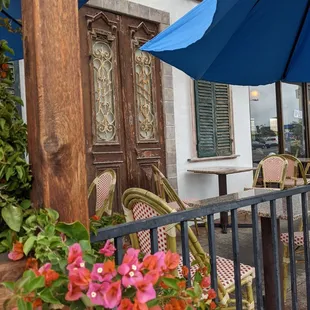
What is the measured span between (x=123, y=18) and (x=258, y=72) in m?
2.32

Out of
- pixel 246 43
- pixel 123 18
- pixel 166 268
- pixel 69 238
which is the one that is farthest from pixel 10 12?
pixel 123 18

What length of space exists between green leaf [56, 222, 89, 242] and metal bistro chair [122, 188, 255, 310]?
2.05ft

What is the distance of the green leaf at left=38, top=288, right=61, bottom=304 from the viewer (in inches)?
32.3

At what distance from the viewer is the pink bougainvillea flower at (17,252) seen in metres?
0.96

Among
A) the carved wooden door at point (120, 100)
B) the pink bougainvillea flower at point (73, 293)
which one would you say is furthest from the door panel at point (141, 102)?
the pink bougainvillea flower at point (73, 293)

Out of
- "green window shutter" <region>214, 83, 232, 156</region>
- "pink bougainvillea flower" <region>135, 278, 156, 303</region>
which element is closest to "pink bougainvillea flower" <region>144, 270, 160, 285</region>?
"pink bougainvillea flower" <region>135, 278, 156, 303</region>

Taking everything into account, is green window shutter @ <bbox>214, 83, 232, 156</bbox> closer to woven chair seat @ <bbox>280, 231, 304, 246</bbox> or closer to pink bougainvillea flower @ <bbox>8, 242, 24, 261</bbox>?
woven chair seat @ <bbox>280, 231, 304, 246</bbox>

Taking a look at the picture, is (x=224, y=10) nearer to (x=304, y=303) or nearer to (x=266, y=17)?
(x=266, y=17)

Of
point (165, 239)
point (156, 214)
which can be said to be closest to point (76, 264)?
point (156, 214)

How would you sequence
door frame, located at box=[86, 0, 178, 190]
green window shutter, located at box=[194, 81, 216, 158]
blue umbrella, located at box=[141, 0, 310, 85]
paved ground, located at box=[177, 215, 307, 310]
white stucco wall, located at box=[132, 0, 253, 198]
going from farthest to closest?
green window shutter, located at box=[194, 81, 216, 158], white stucco wall, located at box=[132, 0, 253, 198], door frame, located at box=[86, 0, 178, 190], paved ground, located at box=[177, 215, 307, 310], blue umbrella, located at box=[141, 0, 310, 85]

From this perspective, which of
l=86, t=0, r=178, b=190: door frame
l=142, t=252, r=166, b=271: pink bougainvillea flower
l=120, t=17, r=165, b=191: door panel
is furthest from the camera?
l=86, t=0, r=178, b=190: door frame

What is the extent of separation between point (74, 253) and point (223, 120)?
534cm

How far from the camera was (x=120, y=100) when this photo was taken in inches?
188

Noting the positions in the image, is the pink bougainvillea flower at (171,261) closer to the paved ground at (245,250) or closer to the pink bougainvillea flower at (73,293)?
the pink bougainvillea flower at (73,293)
